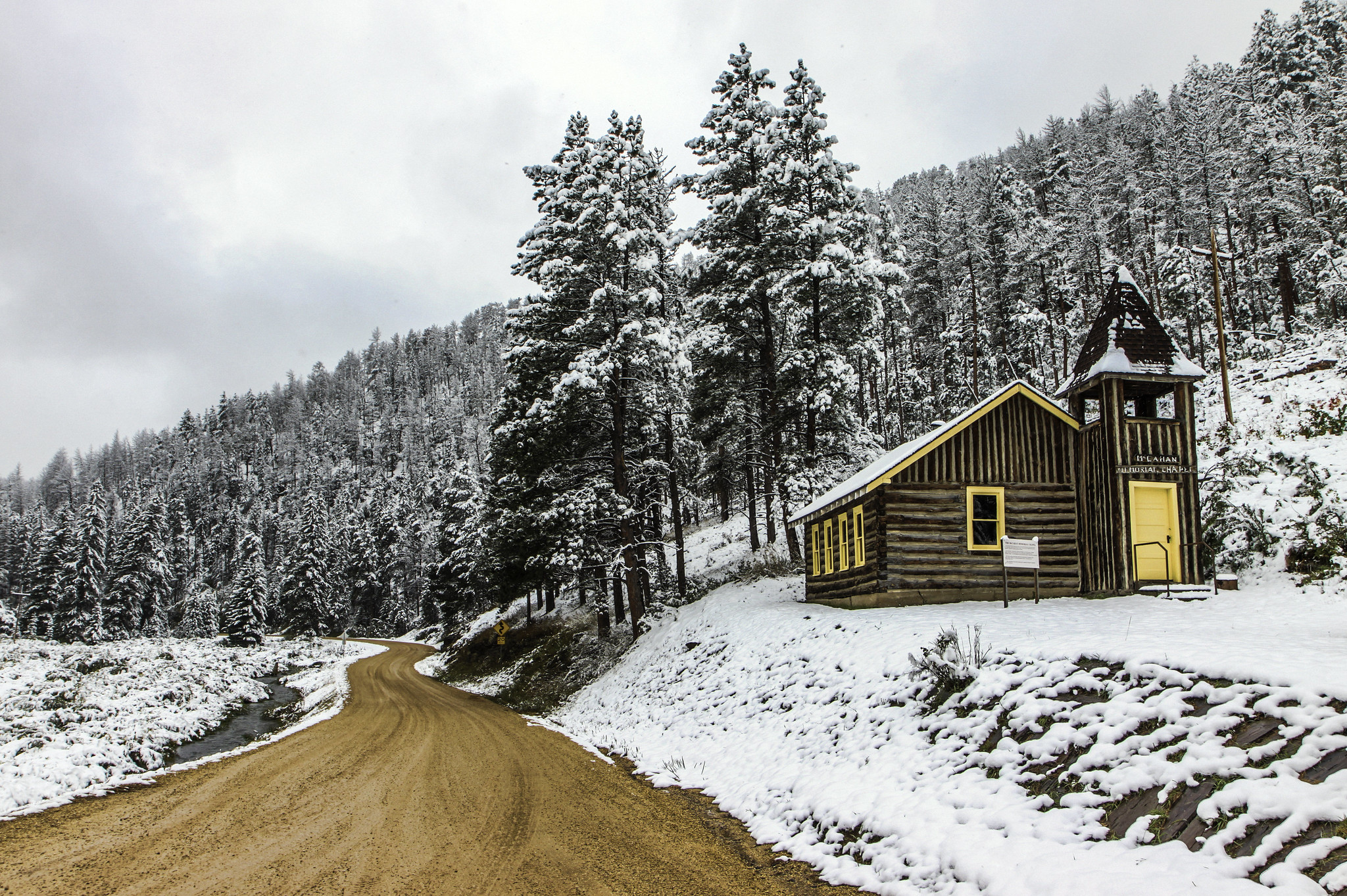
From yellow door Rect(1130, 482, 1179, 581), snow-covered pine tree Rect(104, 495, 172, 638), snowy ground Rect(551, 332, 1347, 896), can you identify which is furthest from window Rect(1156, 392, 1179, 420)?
snow-covered pine tree Rect(104, 495, 172, 638)

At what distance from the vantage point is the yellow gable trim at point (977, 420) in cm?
1808

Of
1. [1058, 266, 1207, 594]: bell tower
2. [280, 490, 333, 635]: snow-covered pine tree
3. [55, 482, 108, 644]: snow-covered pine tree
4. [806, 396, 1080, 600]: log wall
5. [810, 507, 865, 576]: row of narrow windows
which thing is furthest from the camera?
[280, 490, 333, 635]: snow-covered pine tree

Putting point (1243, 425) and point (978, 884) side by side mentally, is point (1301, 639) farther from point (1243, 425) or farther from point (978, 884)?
point (1243, 425)

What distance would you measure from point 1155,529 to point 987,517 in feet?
13.8

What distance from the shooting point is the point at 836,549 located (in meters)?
21.1

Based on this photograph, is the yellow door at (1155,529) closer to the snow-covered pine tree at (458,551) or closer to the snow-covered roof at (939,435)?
the snow-covered roof at (939,435)

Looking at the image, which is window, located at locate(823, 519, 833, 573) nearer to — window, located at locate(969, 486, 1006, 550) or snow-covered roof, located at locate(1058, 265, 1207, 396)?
window, located at locate(969, 486, 1006, 550)

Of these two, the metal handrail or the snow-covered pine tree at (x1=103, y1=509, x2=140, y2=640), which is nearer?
the metal handrail

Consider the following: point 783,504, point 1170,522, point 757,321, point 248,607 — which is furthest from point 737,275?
point 248,607

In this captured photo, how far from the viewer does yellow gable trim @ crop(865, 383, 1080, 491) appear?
18078mm

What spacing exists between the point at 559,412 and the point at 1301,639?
17113 mm

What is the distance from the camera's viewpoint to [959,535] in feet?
60.7

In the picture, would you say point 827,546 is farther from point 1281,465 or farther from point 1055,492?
point 1281,465

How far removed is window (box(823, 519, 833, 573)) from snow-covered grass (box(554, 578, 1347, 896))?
20.4 ft
